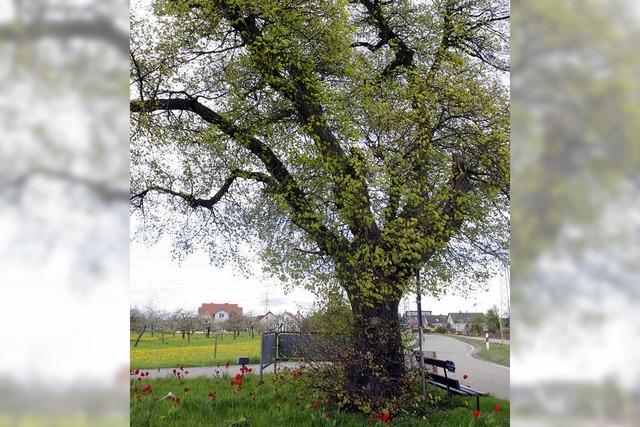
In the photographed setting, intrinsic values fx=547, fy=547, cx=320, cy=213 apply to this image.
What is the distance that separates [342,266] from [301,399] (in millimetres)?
835

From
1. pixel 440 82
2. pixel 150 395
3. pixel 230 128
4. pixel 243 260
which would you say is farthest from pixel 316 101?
pixel 150 395

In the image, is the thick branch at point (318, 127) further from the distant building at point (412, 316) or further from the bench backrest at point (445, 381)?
the bench backrest at point (445, 381)

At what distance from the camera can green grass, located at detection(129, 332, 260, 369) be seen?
3.67 metres

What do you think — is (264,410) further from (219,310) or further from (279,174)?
(279,174)

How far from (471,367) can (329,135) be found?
1.74 m

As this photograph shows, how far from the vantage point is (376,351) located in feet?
10.4

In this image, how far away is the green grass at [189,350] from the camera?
3.67 meters

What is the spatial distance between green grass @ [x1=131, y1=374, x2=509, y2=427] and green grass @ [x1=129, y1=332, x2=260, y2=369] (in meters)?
0.20
